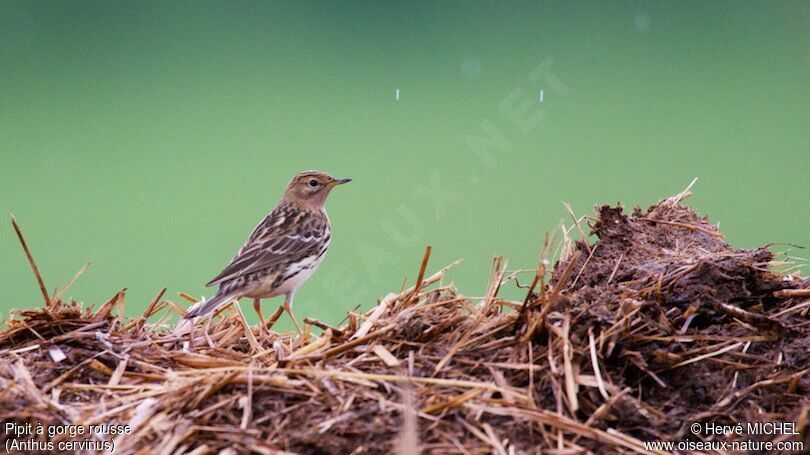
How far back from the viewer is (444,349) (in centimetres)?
306

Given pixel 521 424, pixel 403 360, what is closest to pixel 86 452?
pixel 403 360

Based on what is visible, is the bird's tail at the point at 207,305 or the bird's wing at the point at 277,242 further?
the bird's wing at the point at 277,242

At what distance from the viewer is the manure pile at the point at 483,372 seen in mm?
2645

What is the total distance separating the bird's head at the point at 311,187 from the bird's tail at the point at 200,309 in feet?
3.41

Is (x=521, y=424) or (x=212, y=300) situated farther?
(x=212, y=300)

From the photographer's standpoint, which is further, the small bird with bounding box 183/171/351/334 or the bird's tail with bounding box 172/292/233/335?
the small bird with bounding box 183/171/351/334

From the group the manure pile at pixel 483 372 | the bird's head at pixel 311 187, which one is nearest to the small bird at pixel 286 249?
the bird's head at pixel 311 187

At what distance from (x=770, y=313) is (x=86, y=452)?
2231 mm

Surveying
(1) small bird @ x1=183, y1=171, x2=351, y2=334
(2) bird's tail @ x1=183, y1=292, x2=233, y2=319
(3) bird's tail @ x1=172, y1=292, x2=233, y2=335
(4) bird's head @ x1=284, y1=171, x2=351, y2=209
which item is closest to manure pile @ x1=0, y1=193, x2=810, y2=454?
(3) bird's tail @ x1=172, y1=292, x2=233, y2=335

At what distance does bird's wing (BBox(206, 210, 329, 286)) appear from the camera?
197 inches

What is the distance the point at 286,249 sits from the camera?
204 inches

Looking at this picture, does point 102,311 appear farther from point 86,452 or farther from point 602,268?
point 602,268

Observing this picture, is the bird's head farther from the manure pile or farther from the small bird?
the manure pile

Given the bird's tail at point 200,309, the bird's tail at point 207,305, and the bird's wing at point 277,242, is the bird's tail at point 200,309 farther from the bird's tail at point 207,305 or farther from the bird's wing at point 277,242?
the bird's wing at point 277,242
